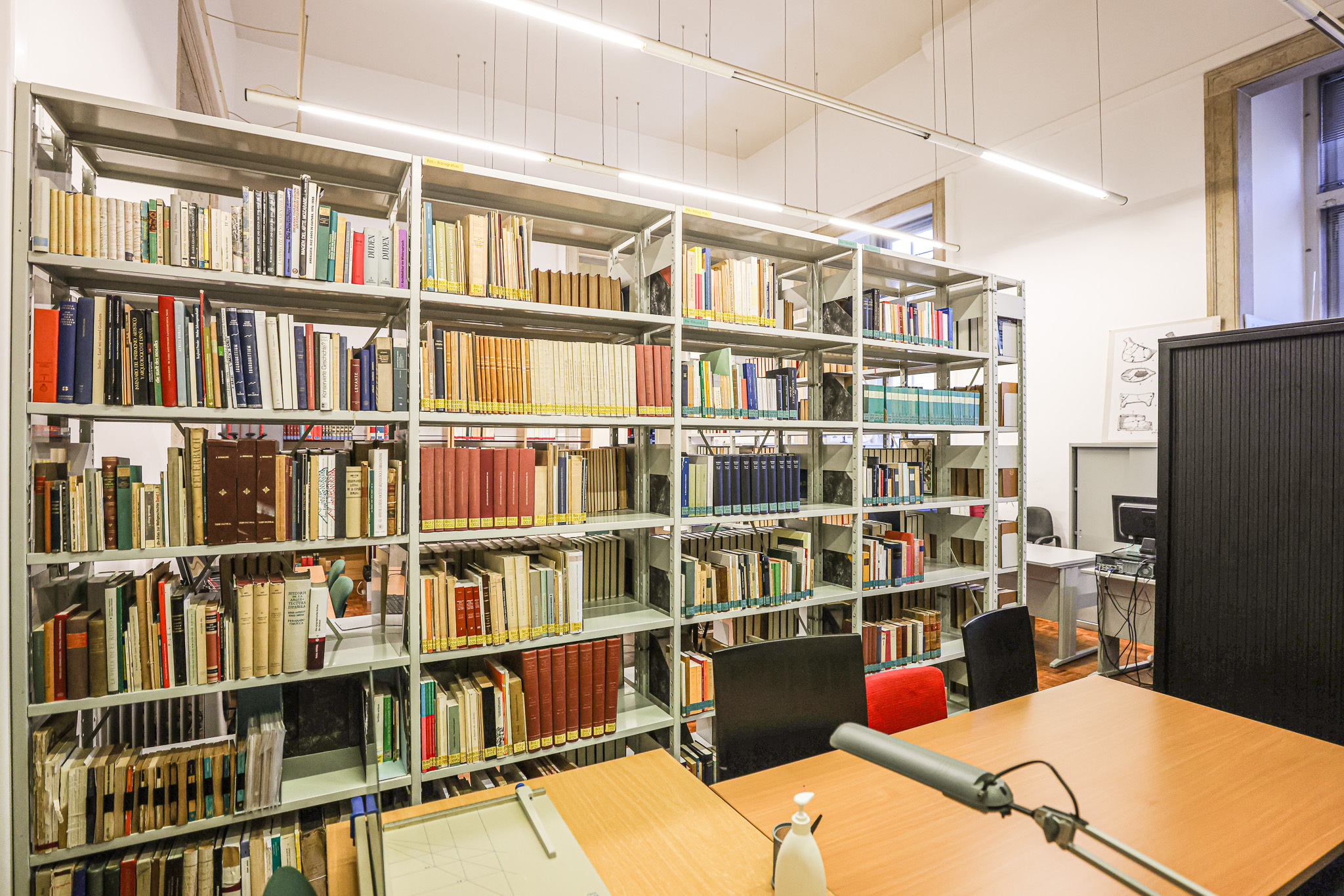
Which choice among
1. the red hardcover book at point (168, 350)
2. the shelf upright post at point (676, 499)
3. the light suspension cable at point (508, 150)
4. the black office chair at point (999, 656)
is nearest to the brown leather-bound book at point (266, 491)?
the red hardcover book at point (168, 350)

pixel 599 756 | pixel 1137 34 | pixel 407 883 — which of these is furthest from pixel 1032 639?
pixel 1137 34

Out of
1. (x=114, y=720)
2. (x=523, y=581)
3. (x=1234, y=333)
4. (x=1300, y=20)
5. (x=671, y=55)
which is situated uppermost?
(x=1300, y=20)

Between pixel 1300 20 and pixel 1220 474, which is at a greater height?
pixel 1300 20

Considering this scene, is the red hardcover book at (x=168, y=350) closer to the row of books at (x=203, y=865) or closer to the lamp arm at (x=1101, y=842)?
the row of books at (x=203, y=865)

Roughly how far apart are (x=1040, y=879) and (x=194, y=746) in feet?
7.39

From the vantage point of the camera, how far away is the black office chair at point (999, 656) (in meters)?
2.17

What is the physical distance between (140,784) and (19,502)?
0.85 meters

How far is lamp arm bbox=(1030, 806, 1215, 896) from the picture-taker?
57cm

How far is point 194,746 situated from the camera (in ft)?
6.30

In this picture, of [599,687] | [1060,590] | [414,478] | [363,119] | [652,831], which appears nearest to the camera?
[652,831]

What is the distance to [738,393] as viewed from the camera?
9.34ft

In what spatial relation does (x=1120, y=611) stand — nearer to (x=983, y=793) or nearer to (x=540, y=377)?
(x=540, y=377)

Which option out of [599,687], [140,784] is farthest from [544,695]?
[140,784]

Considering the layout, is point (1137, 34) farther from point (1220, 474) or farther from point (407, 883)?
point (407, 883)
